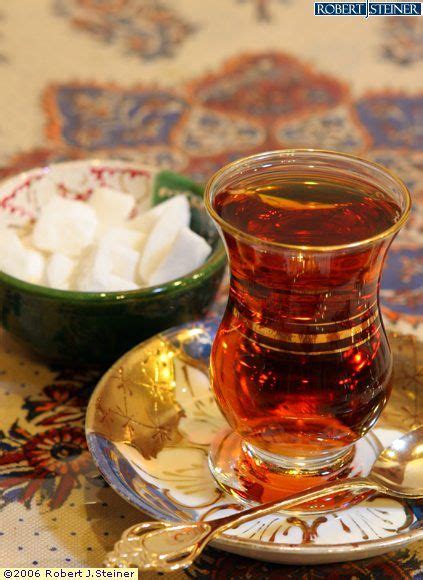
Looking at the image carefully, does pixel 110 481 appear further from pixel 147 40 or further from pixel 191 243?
pixel 147 40

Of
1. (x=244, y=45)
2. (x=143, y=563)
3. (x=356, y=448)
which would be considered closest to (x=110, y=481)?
(x=143, y=563)

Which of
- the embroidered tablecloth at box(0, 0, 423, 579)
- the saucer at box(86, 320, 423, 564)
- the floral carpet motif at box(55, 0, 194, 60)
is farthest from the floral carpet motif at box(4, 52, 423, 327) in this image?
the saucer at box(86, 320, 423, 564)

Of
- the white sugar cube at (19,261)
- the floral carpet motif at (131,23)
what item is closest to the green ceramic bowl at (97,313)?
the white sugar cube at (19,261)

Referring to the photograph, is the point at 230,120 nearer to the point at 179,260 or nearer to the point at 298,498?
the point at 179,260

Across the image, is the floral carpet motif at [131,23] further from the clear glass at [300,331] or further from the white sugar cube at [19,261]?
the clear glass at [300,331]

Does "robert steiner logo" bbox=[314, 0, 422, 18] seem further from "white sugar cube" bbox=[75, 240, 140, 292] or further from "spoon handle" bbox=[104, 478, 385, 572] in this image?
"spoon handle" bbox=[104, 478, 385, 572]
